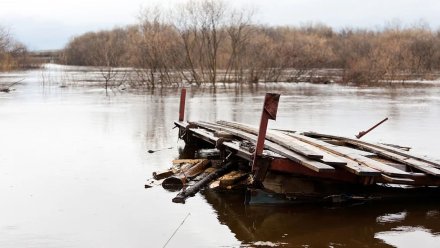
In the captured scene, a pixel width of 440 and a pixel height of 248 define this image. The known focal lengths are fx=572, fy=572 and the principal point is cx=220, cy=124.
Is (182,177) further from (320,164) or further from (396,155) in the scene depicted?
(396,155)

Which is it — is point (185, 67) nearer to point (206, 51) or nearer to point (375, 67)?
point (206, 51)

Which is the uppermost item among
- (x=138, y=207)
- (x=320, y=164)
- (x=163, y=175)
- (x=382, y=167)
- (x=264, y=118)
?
Answer: (x=264, y=118)

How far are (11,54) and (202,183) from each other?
254 ft

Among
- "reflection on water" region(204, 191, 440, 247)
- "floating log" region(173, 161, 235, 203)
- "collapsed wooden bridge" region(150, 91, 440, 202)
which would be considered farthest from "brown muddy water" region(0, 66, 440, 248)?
"collapsed wooden bridge" region(150, 91, 440, 202)

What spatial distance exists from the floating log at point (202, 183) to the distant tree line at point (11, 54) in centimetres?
6359

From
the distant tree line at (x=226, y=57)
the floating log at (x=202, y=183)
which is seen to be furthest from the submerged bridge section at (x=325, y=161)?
the distant tree line at (x=226, y=57)

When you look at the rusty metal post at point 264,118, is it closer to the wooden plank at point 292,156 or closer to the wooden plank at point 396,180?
the wooden plank at point 292,156

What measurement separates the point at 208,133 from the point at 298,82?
37189mm

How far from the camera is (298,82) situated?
49.5 meters

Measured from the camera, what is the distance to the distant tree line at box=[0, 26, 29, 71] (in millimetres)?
71062

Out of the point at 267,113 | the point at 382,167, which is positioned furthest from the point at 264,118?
the point at 382,167

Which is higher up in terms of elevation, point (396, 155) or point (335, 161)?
point (335, 161)

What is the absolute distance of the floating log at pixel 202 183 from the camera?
9.16 m

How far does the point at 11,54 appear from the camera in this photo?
265 ft
